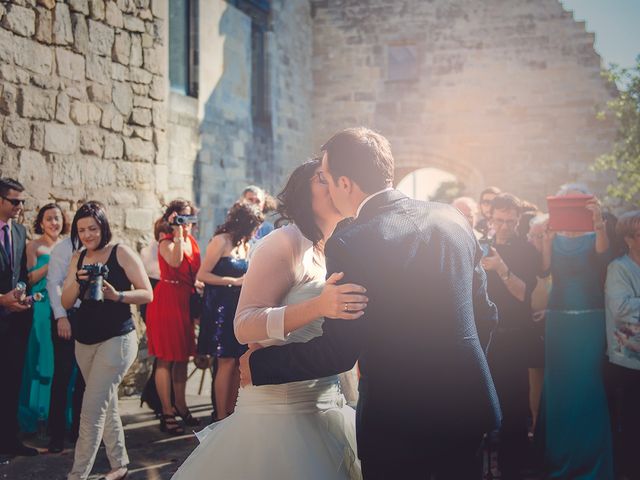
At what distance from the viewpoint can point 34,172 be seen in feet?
20.5

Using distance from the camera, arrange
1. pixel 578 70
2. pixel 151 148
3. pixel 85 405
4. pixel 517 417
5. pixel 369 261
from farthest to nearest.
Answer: pixel 578 70
pixel 151 148
pixel 517 417
pixel 85 405
pixel 369 261

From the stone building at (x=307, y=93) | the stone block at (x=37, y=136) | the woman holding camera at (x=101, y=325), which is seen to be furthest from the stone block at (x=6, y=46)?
the woman holding camera at (x=101, y=325)

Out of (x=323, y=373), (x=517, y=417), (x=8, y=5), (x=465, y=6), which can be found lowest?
(x=517, y=417)

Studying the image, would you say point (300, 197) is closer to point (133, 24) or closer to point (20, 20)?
point (20, 20)

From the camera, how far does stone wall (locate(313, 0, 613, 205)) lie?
1351 centimetres

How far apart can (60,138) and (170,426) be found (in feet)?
8.92

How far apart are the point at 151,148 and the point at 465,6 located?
8515mm

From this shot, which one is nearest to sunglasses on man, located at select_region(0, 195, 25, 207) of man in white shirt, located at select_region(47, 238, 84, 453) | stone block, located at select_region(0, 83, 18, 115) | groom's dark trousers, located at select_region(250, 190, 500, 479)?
man in white shirt, located at select_region(47, 238, 84, 453)

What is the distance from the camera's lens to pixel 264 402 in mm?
2631

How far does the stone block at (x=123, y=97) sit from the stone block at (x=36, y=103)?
2.64ft

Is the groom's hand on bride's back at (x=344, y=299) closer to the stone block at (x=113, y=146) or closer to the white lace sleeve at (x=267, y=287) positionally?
the white lace sleeve at (x=267, y=287)

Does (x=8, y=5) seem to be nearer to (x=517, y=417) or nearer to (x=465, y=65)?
(x=517, y=417)

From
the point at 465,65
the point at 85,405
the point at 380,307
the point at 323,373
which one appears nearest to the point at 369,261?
the point at 380,307

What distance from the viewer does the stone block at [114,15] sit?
23.1 feet
